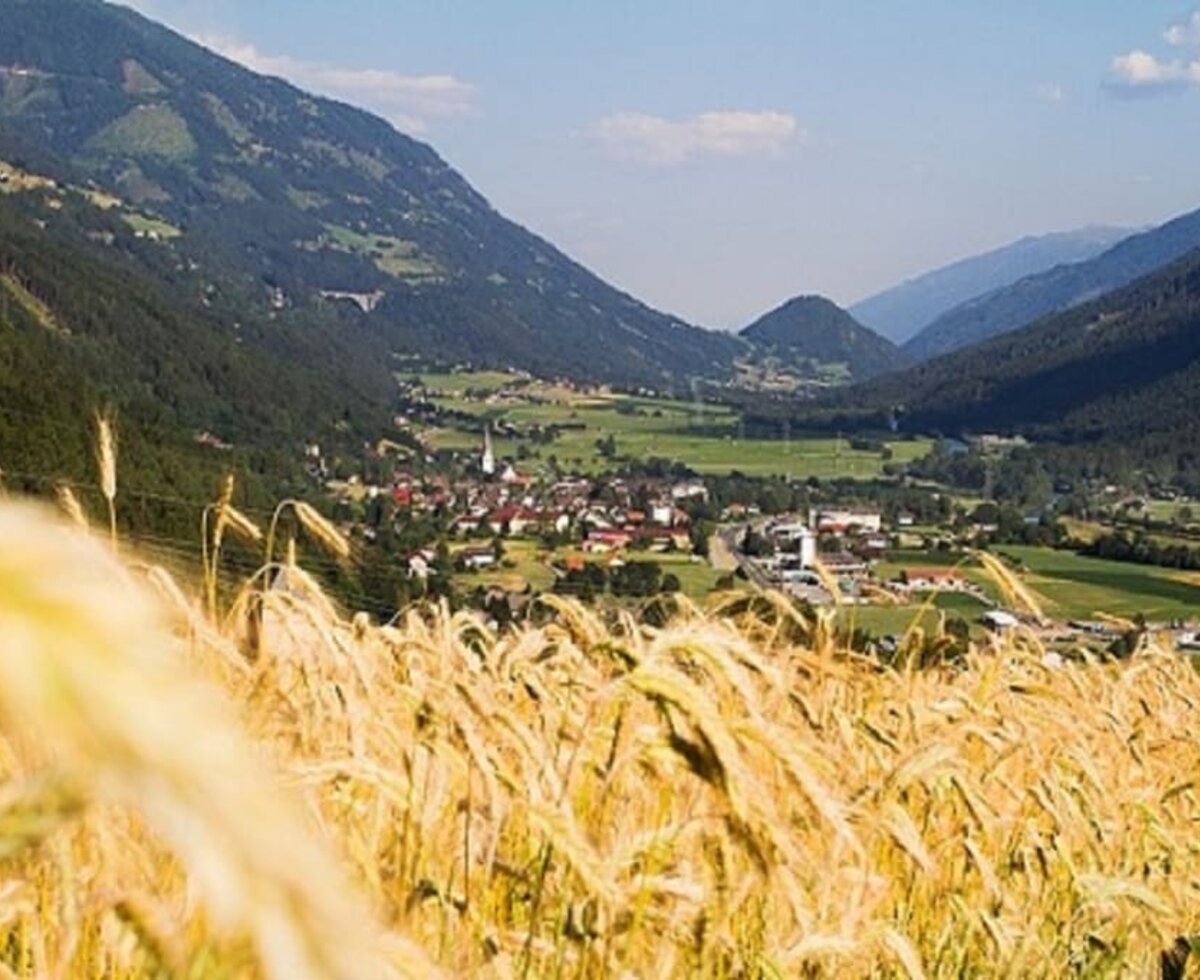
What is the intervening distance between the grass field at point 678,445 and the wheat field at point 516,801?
129m

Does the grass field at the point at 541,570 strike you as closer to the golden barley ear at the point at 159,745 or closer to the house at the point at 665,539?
the house at the point at 665,539

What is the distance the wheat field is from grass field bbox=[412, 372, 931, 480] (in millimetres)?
128942

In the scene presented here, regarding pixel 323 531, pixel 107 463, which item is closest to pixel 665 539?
pixel 323 531

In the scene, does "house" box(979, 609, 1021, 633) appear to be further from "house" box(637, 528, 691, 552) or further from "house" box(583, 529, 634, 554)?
"house" box(637, 528, 691, 552)

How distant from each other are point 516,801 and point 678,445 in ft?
516

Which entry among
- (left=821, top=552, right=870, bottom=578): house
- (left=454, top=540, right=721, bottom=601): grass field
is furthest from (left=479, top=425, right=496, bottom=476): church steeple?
(left=821, top=552, right=870, bottom=578): house

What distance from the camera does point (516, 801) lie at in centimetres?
226

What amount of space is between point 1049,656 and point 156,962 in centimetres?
586

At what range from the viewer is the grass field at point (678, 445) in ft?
472

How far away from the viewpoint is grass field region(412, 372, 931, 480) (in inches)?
5664

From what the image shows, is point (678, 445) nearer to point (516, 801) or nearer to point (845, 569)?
point (845, 569)

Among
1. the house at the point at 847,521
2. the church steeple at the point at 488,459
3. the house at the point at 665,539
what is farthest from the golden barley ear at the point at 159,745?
the church steeple at the point at 488,459

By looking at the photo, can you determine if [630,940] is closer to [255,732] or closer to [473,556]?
[255,732]

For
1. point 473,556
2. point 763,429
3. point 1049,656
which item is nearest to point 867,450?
point 763,429
